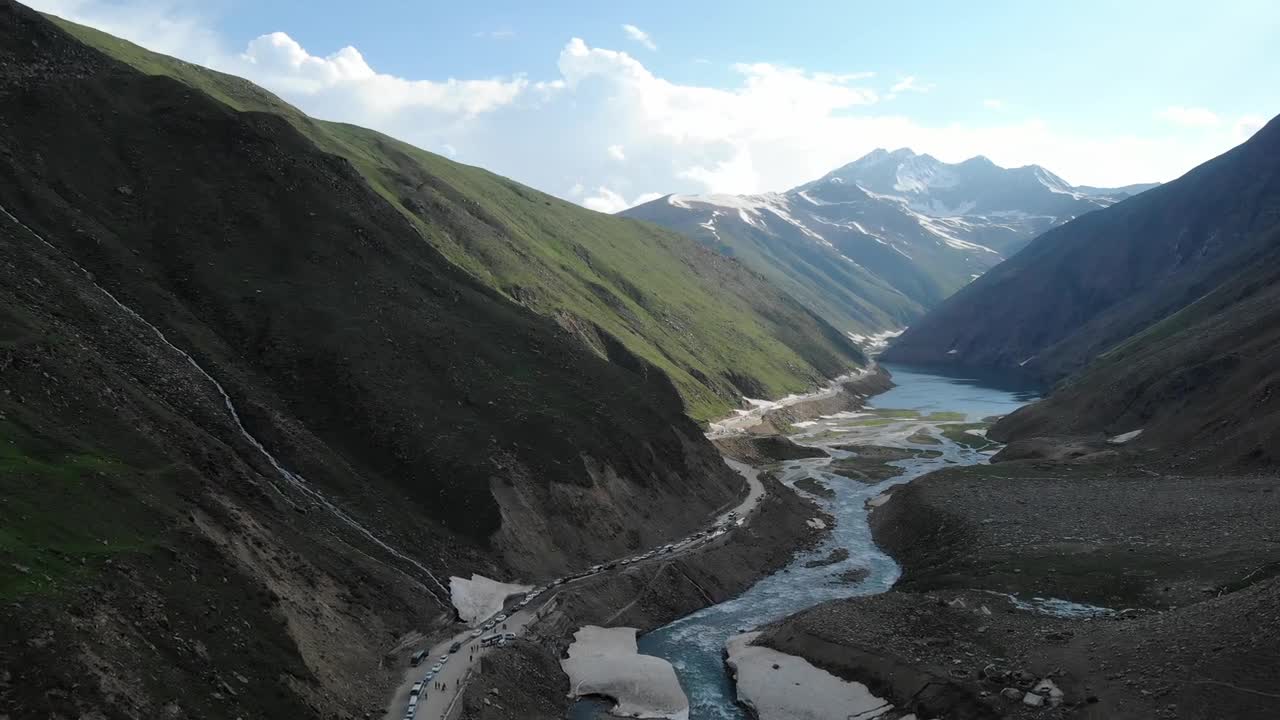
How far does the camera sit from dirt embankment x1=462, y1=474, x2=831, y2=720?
212ft

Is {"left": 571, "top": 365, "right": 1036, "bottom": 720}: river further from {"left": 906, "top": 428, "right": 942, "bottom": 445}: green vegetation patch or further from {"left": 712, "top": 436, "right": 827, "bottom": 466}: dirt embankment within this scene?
{"left": 906, "top": 428, "right": 942, "bottom": 445}: green vegetation patch

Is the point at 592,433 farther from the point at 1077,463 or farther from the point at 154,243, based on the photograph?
the point at 1077,463

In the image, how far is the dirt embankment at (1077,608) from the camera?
5362 centimetres

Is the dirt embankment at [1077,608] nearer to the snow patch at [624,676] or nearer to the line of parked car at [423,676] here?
the snow patch at [624,676]

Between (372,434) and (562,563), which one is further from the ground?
(372,434)

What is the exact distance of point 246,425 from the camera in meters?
84.0

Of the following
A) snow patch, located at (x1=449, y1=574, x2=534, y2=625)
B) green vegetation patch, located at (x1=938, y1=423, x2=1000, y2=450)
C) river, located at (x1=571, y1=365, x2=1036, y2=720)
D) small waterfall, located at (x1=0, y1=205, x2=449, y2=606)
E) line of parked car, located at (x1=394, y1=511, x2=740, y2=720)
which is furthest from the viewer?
green vegetation patch, located at (x1=938, y1=423, x2=1000, y2=450)

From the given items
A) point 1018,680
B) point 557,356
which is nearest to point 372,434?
point 557,356

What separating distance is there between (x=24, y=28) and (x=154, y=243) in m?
41.0

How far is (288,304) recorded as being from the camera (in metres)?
100

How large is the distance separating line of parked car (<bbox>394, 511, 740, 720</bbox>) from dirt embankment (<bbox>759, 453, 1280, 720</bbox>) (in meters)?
19.9

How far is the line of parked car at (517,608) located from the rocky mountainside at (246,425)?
83.6 inches

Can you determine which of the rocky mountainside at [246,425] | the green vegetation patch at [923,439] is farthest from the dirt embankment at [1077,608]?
the green vegetation patch at [923,439]

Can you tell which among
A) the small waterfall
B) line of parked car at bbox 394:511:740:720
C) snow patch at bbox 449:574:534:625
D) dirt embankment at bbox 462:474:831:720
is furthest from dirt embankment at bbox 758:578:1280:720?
the small waterfall
